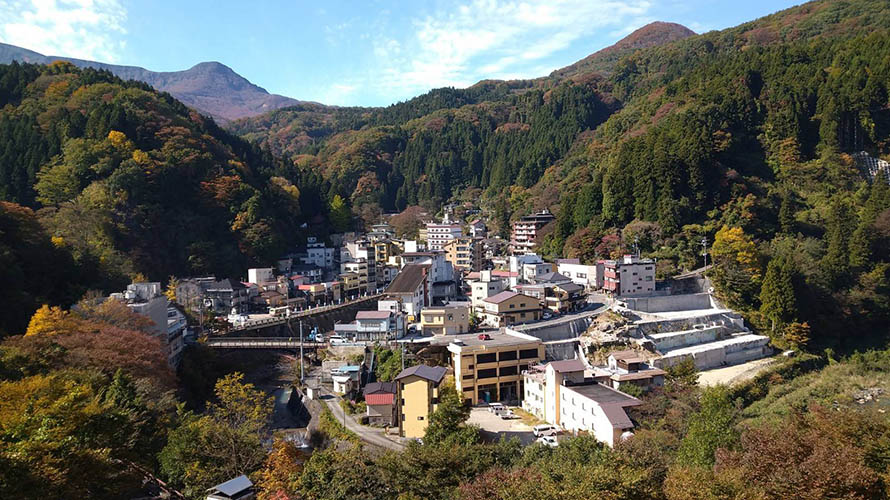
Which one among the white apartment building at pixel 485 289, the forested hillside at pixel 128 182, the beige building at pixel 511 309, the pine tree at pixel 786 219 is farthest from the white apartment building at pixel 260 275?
the pine tree at pixel 786 219

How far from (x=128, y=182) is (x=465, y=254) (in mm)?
23020

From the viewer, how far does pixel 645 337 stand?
2605 centimetres

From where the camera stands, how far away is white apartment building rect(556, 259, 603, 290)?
33375mm

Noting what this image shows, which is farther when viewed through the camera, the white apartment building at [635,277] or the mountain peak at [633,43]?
the mountain peak at [633,43]

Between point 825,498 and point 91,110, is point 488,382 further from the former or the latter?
point 91,110

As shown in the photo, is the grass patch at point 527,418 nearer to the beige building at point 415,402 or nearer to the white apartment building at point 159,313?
the beige building at point 415,402

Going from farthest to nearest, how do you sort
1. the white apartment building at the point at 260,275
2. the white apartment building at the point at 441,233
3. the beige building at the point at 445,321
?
the white apartment building at the point at 441,233 → the white apartment building at the point at 260,275 → the beige building at the point at 445,321

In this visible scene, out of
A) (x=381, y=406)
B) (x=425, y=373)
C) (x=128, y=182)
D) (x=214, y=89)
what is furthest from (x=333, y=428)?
(x=214, y=89)

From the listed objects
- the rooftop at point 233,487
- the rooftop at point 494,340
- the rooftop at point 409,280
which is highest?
the rooftop at point 409,280

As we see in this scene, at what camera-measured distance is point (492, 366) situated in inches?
874

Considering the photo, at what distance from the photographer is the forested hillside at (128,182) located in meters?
34.3

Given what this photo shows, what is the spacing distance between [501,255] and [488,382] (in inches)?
946

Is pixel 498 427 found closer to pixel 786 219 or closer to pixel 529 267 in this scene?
pixel 529 267

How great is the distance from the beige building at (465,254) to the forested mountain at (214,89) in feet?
384
